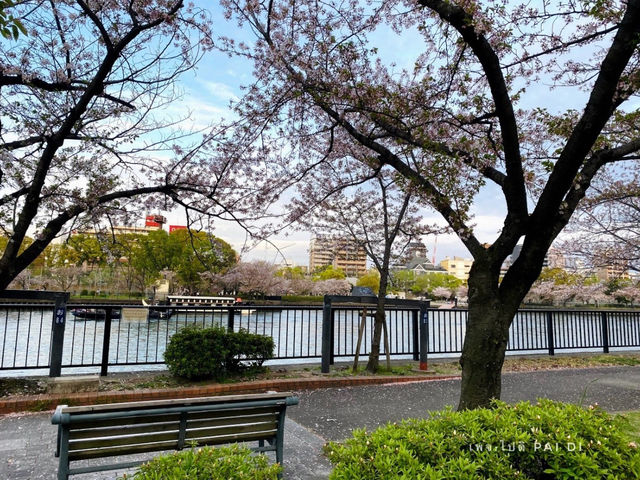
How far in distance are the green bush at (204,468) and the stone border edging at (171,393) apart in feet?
14.5

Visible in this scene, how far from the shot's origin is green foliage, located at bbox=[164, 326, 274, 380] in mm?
6809

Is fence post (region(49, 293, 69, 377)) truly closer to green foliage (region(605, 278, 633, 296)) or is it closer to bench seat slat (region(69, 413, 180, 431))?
bench seat slat (region(69, 413, 180, 431))

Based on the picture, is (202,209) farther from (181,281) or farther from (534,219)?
(181,281)

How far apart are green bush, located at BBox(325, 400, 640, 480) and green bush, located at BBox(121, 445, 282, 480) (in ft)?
1.28

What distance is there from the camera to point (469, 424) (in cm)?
244

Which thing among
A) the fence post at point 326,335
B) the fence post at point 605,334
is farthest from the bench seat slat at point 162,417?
the fence post at point 605,334

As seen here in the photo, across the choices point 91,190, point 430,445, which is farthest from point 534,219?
point 91,190

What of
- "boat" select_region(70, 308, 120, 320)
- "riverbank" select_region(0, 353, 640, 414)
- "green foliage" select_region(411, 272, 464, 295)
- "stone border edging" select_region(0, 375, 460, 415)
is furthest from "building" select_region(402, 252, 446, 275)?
"boat" select_region(70, 308, 120, 320)

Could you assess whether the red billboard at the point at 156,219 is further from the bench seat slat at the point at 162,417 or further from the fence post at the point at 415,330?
the bench seat slat at the point at 162,417

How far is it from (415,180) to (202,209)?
187 inches

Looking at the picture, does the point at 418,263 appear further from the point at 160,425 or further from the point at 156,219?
the point at 160,425

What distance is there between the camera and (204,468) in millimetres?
2021

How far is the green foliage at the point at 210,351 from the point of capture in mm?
6809

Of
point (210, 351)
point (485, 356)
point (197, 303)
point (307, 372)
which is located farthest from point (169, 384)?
point (197, 303)
